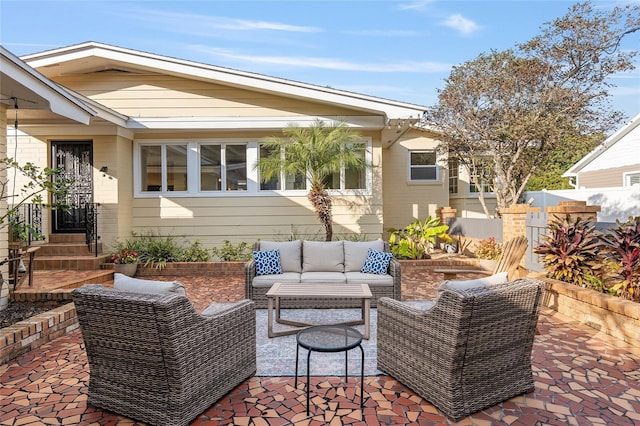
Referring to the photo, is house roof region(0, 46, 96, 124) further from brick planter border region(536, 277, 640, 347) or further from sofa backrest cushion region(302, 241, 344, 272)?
brick planter border region(536, 277, 640, 347)

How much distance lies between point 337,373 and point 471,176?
36.2 ft

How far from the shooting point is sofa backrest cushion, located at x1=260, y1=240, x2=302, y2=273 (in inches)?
244

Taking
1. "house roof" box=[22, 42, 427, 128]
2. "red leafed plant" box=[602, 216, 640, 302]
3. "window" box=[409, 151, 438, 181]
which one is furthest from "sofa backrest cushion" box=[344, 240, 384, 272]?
"window" box=[409, 151, 438, 181]

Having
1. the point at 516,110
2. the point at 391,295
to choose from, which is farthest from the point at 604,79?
the point at 391,295

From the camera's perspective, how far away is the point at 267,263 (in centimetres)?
596

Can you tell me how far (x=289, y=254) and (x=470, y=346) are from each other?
3.89 metres

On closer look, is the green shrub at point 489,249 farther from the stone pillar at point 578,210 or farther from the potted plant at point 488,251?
the stone pillar at point 578,210

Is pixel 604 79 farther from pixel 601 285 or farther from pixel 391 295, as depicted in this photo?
pixel 391 295

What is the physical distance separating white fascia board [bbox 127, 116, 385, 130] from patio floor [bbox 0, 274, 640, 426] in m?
6.49

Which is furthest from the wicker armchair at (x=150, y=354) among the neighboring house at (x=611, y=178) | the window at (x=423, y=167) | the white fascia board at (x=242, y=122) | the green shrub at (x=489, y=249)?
the neighboring house at (x=611, y=178)

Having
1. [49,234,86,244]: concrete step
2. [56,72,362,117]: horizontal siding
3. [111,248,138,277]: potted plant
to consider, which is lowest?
[111,248,138,277]: potted plant

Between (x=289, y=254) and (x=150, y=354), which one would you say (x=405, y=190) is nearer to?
(x=289, y=254)

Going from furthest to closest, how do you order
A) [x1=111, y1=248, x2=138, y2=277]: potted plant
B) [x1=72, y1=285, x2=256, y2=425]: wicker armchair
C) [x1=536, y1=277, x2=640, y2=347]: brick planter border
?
1. [x1=111, y1=248, x2=138, y2=277]: potted plant
2. [x1=536, y1=277, x2=640, y2=347]: brick planter border
3. [x1=72, y1=285, x2=256, y2=425]: wicker armchair

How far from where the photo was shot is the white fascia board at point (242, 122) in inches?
370
